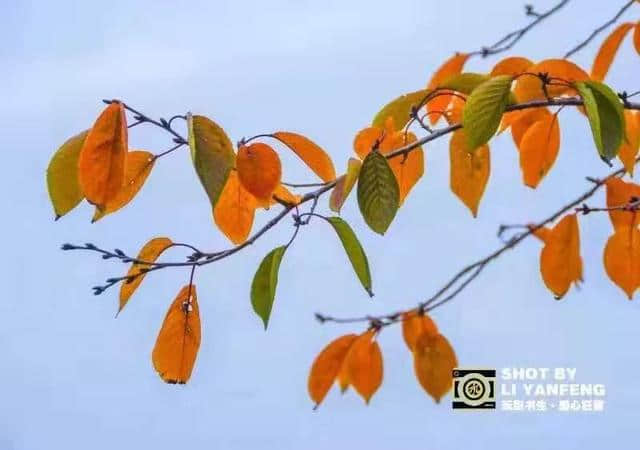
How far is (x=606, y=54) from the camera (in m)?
0.58

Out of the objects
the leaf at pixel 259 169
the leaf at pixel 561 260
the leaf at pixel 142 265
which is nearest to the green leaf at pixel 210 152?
the leaf at pixel 259 169

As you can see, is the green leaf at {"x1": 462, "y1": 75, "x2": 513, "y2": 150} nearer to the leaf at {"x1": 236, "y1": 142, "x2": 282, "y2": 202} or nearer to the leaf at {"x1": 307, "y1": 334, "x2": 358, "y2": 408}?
the leaf at {"x1": 236, "y1": 142, "x2": 282, "y2": 202}

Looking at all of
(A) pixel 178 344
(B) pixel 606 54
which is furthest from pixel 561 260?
(A) pixel 178 344

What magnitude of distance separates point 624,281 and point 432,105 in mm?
170

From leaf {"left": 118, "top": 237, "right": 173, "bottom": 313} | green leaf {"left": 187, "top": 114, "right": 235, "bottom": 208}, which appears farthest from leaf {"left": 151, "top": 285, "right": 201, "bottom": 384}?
green leaf {"left": 187, "top": 114, "right": 235, "bottom": 208}

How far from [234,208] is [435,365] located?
175 millimetres

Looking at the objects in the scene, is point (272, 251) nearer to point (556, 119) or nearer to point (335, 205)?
point (335, 205)

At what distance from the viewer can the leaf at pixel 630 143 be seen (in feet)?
1.85

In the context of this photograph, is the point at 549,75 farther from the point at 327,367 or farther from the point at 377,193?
the point at 327,367

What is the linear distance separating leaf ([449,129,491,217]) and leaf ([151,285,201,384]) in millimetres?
173

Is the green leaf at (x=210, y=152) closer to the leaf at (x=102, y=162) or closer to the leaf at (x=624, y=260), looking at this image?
the leaf at (x=102, y=162)

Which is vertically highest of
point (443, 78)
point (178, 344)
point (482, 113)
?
point (443, 78)

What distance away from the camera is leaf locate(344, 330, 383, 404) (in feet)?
1.81

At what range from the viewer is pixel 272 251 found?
1.63 feet
